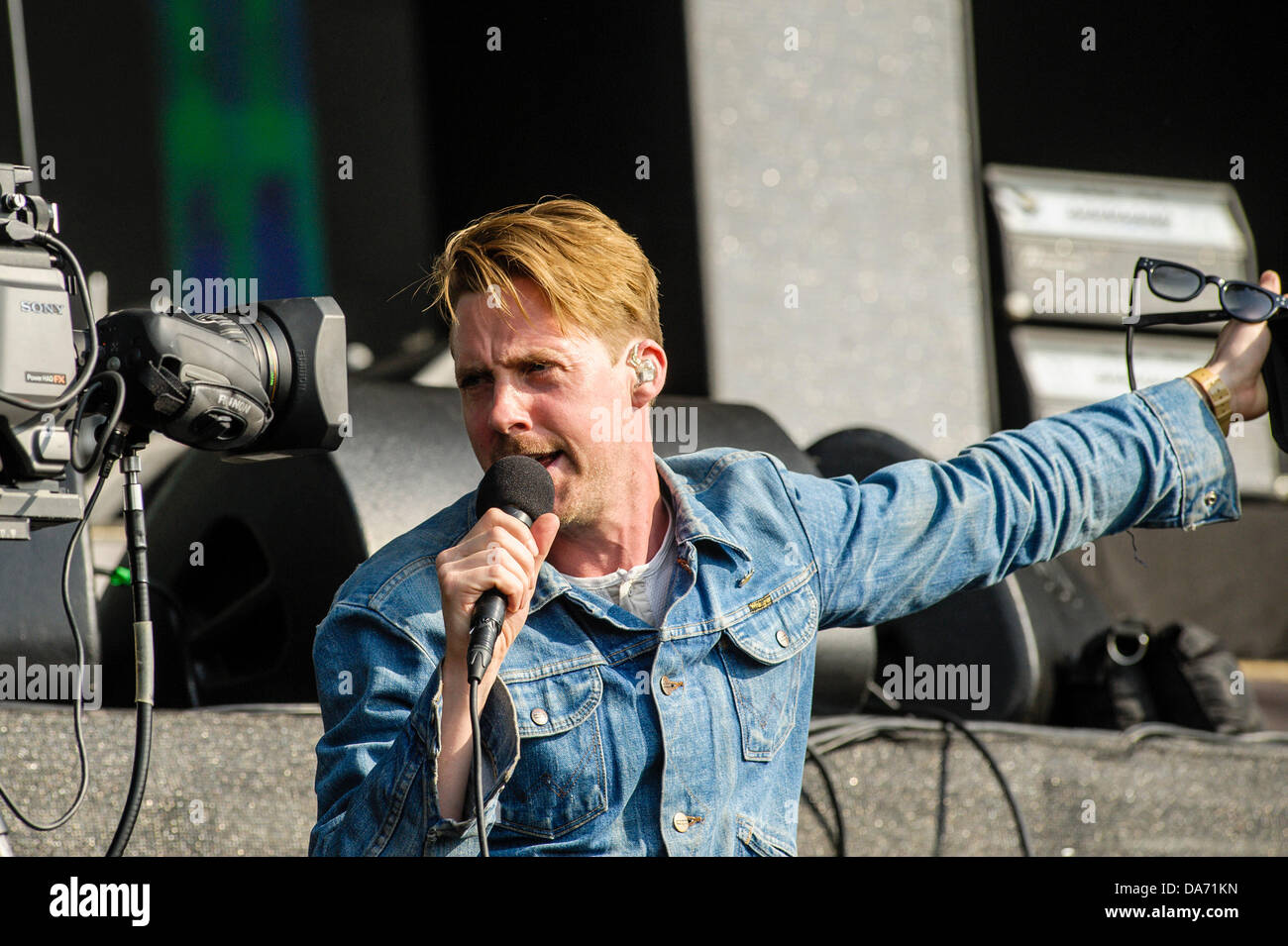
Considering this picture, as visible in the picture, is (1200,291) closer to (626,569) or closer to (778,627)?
(778,627)

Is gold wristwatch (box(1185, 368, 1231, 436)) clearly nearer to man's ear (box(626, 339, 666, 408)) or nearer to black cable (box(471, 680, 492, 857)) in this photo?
man's ear (box(626, 339, 666, 408))

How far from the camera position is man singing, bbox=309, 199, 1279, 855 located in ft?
5.27

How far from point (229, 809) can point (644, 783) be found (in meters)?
0.69

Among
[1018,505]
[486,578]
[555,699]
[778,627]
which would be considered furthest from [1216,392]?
[486,578]

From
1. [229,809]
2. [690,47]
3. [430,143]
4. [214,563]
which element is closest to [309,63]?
[430,143]

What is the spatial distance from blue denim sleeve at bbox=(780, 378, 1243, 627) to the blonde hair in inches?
13.9

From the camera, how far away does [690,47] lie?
4.18 metres

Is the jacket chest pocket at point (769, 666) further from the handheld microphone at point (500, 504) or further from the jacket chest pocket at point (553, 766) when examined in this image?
the handheld microphone at point (500, 504)

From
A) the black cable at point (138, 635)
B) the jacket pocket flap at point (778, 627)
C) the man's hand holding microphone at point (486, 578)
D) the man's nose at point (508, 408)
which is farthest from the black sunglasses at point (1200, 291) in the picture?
the black cable at point (138, 635)

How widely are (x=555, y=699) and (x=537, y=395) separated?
0.38 meters

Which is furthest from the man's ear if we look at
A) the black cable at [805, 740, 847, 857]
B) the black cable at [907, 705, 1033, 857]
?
the black cable at [907, 705, 1033, 857]

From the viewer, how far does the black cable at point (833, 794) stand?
8.41ft

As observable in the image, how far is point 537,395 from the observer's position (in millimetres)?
1912
